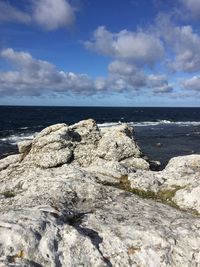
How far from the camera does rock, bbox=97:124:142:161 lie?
23.5 m

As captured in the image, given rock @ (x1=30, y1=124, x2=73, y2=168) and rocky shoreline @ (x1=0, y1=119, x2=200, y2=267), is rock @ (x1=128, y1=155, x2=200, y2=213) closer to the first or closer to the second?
rocky shoreline @ (x1=0, y1=119, x2=200, y2=267)

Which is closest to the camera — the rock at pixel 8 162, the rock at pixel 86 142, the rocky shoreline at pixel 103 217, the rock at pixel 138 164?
the rocky shoreline at pixel 103 217

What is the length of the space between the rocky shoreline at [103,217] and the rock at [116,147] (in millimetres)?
4665

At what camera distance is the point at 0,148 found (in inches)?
2685

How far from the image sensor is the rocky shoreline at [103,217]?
27.5ft

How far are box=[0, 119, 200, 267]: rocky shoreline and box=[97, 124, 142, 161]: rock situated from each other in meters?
4.66

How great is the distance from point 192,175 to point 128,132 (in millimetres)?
11143

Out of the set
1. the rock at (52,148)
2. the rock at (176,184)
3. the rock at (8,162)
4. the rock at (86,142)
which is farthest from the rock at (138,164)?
the rock at (8,162)

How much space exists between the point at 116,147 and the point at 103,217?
1305 centimetres

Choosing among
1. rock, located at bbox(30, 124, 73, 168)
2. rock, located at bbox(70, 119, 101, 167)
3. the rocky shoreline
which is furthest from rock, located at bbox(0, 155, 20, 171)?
rock, located at bbox(70, 119, 101, 167)

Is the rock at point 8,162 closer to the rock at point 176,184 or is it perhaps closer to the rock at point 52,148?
the rock at point 52,148

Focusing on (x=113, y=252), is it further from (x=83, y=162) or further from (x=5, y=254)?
(x=83, y=162)

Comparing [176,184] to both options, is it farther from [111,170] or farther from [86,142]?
[86,142]

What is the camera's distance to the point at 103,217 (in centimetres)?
1089
